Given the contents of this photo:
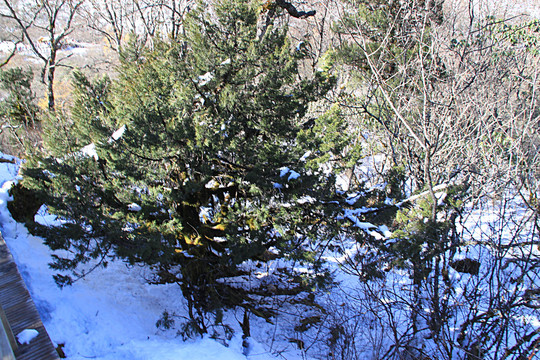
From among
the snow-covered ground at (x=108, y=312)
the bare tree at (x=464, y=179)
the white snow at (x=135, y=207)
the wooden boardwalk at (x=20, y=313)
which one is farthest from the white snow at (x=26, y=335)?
the bare tree at (x=464, y=179)

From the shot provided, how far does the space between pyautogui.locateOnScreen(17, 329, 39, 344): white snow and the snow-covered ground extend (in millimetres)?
2136

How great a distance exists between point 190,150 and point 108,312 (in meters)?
3.59

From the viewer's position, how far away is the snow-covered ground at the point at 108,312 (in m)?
5.20

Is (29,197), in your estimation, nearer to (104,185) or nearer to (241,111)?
(104,185)

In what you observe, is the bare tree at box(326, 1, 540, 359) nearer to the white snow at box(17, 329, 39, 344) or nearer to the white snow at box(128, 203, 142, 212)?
the white snow at box(128, 203, 142, 212)

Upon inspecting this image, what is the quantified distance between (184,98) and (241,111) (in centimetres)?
98

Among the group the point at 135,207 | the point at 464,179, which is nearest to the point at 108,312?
the point at 135,207

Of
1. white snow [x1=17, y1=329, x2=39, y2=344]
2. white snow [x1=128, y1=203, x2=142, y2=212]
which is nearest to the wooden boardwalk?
white snow [x1=17, y1=329, x2=39, y2=344]

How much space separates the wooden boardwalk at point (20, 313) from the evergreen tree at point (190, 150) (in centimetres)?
172

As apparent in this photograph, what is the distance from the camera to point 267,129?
5832mm

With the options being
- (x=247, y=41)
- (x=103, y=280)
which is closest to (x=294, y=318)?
(x=103, y=280)

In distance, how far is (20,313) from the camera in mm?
3047

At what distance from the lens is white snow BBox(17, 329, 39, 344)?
2.71m

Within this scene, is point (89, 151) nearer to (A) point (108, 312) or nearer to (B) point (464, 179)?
(A) point (108, 312)
